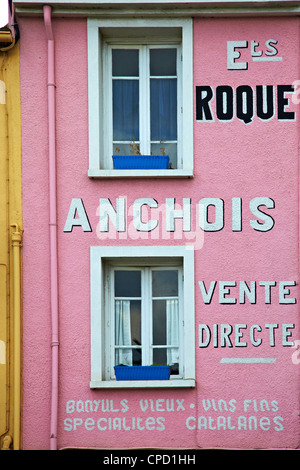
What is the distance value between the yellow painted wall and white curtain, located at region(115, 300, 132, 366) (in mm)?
1350

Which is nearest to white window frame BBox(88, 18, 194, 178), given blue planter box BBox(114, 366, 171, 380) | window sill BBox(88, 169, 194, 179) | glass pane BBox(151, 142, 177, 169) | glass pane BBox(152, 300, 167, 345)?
window sill BBox(88, 169, 194, 179)

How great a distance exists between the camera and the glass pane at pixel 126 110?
11180mm

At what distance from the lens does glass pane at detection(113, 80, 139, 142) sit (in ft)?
36.7

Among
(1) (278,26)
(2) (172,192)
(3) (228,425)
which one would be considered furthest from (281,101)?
(3) (228,425)

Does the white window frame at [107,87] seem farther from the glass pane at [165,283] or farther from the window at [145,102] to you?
the glass pane at [165,283]

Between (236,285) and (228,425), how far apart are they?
1.86 meters

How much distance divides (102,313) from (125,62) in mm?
3589

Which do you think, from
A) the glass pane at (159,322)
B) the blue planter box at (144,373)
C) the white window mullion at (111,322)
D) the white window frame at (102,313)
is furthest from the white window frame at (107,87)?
the blue planter box at (144,373)

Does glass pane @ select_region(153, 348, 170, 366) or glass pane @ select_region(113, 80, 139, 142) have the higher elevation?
glass pane @ select_region(113, 80, 139, 142)

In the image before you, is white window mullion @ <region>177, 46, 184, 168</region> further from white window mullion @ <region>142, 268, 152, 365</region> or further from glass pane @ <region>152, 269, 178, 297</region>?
white window mullion @ <region>142, 268, 152, 365</region>

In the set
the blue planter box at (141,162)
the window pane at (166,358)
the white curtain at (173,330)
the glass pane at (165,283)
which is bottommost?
the window pane at (166,358)

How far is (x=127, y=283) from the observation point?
36.1ft

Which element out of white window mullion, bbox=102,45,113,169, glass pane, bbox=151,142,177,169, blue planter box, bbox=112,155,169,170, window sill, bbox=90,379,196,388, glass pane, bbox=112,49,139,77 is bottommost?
window sill, bbox=90,379,196,388

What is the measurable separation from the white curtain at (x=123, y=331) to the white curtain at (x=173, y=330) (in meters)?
0.55
